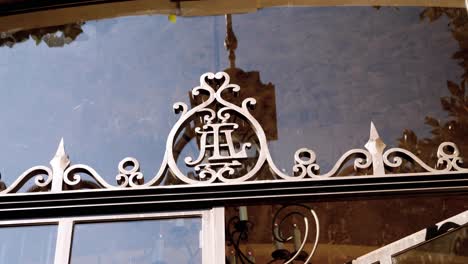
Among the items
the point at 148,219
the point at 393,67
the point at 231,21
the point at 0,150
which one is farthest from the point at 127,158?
the point at 393,67

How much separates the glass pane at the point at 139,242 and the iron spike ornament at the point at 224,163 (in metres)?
0.12

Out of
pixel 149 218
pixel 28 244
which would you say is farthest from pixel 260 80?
pixel 28 244

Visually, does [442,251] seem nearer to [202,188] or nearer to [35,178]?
[202,188]

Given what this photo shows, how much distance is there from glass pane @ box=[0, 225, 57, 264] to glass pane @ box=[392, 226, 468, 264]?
3.34ft

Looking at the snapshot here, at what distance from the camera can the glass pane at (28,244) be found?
2.54 meters

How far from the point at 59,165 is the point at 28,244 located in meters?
0.27

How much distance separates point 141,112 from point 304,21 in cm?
75

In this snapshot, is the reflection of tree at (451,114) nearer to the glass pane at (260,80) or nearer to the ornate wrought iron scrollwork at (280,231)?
the glass pane at (260,80)

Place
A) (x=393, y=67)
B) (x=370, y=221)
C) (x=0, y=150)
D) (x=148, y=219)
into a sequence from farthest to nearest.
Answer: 1. (x=370, y=221)
2. (x=393, y=67)
3. (x=0, y=150)
4. (x=148, y=219)

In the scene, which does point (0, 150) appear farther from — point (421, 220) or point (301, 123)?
point (421, 220)

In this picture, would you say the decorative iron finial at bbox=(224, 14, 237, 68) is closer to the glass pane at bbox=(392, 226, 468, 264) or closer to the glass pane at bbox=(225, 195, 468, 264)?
the glass pane at bbox=(225, 195, 468, 264)

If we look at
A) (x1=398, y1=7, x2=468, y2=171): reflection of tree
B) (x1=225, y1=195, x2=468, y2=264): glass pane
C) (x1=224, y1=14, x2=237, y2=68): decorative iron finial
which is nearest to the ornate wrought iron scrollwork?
(x1=225, y1=195, x2=468, y2=264): glass pane

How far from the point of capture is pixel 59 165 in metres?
2.68

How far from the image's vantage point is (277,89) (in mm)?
3053
